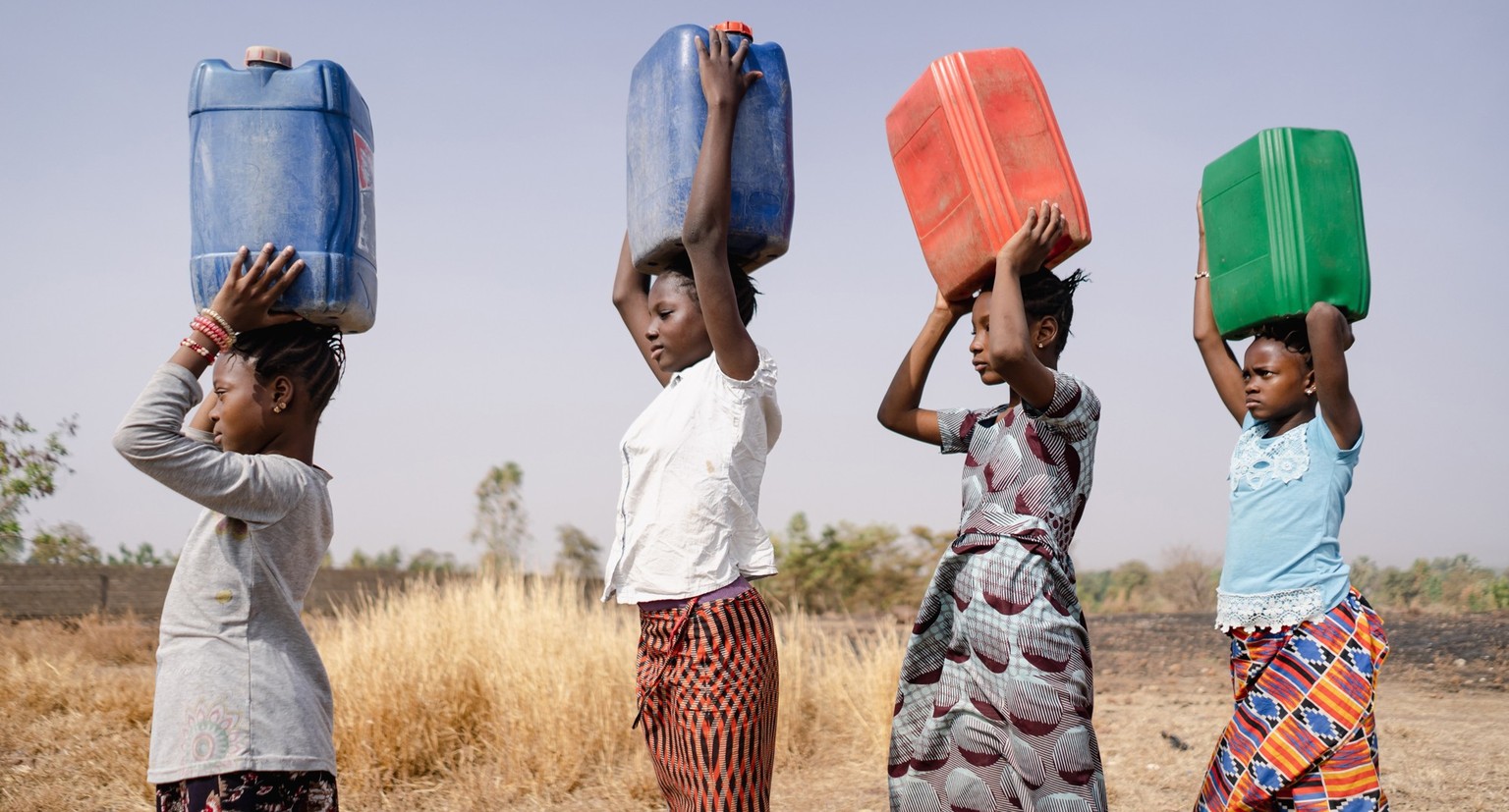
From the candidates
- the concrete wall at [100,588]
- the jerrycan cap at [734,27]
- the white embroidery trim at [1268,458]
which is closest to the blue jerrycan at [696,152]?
the jerrycan cap at [734,27]

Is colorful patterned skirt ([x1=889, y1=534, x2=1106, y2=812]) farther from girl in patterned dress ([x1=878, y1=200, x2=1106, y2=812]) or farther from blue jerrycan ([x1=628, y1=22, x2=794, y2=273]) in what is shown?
blue jerrycan ([x1=628, y1=22, x2=794, y2=273])

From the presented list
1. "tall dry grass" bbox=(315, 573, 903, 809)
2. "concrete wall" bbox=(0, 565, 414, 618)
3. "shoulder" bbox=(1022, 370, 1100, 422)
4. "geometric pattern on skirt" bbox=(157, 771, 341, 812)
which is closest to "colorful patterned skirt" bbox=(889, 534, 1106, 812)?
"shoulder" bbox=(1022, 370, 1100, 422)

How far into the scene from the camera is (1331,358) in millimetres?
2926

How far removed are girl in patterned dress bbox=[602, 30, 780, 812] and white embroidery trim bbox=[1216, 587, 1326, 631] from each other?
4.81 ft

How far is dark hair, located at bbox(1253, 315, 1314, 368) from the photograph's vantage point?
122 inches

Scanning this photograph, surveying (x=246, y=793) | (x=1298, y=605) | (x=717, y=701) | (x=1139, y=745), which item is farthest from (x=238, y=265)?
(x=1139, y=745)

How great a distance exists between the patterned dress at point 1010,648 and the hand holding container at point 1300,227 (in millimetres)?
750

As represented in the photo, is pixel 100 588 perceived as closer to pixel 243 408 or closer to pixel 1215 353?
pixel 243 408

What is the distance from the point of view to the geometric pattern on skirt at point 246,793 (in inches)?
83.1

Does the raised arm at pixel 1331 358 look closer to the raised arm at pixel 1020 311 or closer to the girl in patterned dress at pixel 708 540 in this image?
the raised arm at pixel 1020 311

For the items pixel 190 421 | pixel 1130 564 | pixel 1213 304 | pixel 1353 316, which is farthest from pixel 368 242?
pixel 1130 564

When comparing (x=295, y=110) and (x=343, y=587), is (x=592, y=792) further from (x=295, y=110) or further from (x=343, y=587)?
(x=343, y=587)

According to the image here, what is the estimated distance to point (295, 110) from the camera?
240 centimetres

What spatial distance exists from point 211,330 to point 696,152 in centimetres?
108
